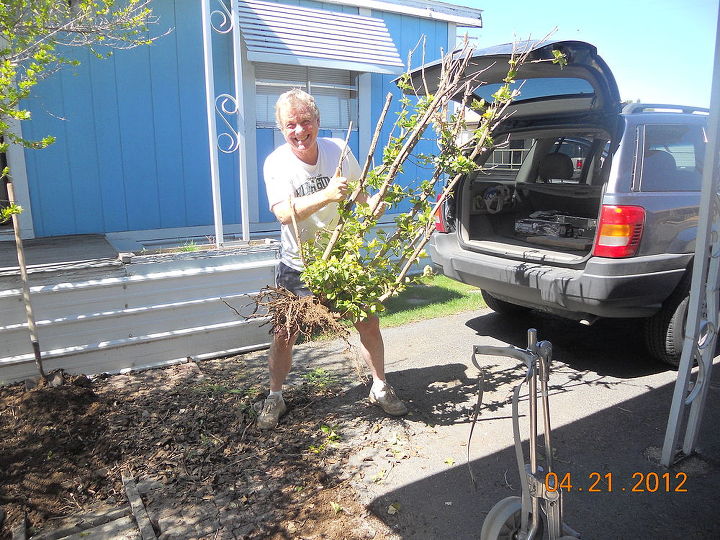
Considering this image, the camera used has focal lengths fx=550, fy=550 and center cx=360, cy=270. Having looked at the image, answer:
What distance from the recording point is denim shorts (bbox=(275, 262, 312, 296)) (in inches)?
131

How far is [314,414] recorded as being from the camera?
11.8 feet

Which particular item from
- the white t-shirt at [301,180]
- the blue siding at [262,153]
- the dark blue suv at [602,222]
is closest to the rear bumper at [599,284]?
the dark blue suv at [602,222]

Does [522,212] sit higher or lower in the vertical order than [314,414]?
higher

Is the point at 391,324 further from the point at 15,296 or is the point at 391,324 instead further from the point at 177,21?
the point at 177,21

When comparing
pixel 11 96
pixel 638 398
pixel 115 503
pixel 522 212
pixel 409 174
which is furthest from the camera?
pixel 409 174

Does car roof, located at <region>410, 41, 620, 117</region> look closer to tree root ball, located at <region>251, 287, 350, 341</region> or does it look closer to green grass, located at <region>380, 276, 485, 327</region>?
tree root ball, located at <region>251, 287, 350, 341</region>

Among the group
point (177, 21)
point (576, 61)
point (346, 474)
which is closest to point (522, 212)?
point (576, 61)

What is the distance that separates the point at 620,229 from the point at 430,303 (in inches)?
112

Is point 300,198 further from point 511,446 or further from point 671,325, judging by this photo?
point 671,325

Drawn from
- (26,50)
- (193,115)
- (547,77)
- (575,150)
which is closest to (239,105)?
(26,50)

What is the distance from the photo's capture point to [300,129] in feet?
10.3

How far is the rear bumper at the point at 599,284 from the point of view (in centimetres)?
368

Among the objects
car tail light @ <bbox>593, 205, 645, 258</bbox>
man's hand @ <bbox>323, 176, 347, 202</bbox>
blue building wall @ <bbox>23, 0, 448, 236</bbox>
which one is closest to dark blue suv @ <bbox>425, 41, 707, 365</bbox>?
car tail light @ <bbox>593, 205, 645, 258</bbox>

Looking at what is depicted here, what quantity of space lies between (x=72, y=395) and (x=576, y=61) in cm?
393
